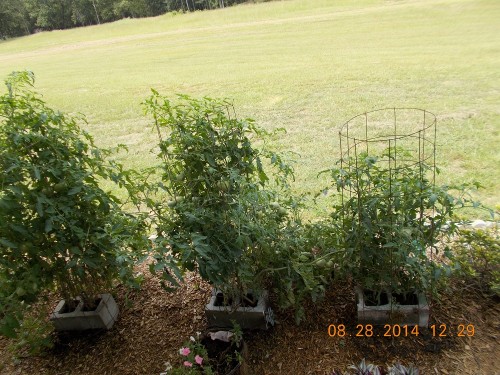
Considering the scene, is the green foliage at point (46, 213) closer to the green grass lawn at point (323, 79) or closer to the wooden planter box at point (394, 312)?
the wooden planter box at point (394, 312)

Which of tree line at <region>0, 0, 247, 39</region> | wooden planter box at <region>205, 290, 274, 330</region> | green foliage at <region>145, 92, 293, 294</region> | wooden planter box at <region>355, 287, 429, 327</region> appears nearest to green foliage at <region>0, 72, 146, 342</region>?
green foliage at <region>145, 92, 293, 294</region>

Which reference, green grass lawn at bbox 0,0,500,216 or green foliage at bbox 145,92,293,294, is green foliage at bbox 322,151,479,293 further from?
green grass lawn at bbox 0,0,500,216

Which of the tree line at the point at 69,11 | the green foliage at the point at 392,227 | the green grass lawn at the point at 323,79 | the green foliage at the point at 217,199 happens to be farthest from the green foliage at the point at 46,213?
the tree line at the point at 69,11

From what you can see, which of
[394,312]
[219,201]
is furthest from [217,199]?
[394,312]

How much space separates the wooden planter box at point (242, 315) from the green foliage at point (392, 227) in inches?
20.1

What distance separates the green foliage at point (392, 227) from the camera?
195 centimetres

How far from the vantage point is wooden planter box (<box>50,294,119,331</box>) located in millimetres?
2439

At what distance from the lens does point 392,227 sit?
1964 millimetres

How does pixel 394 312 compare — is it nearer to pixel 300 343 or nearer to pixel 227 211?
pixel 300 343

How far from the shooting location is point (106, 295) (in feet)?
8.41

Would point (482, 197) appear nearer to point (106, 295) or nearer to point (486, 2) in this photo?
point (106, 295)

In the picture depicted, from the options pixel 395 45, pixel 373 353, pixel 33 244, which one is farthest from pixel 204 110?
pixel 395 45

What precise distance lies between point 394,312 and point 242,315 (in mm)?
810

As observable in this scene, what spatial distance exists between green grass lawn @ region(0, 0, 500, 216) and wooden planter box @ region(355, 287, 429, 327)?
178cm
